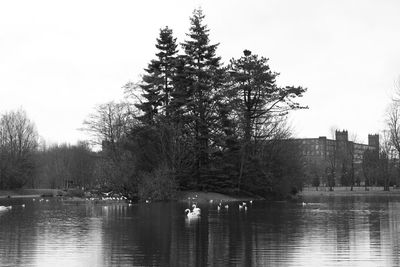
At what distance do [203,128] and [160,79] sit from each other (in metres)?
7.82

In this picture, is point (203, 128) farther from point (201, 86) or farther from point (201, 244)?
point (201, 244)

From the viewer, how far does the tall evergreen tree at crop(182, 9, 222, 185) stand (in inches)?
2168

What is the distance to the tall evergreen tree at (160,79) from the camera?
57.6 meters

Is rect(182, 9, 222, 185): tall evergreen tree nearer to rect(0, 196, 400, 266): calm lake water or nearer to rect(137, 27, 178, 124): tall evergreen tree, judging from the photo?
rect(137, 27, 178, 124): tall evergreen tree

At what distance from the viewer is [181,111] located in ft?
180

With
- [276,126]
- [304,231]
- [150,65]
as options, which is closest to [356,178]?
[276,126]

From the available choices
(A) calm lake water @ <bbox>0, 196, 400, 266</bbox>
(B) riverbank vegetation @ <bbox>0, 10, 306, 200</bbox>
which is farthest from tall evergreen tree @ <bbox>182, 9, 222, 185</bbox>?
(A) calm lake water @ <bbox>0, 196, 400, 266</bbox>

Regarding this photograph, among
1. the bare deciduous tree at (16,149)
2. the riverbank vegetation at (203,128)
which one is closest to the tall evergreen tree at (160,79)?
the riverbank vegetation at (203,128)

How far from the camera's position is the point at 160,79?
191 feet

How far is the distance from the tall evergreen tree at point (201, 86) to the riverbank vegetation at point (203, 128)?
0.11 meters

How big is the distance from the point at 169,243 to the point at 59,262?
4078 millimetres

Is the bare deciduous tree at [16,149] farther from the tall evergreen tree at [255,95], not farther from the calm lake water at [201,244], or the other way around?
the calm lake water at [201,244]

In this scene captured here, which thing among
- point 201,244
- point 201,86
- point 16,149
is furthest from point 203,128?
point 16,149

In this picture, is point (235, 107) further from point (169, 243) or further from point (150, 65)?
point (169, 243)
